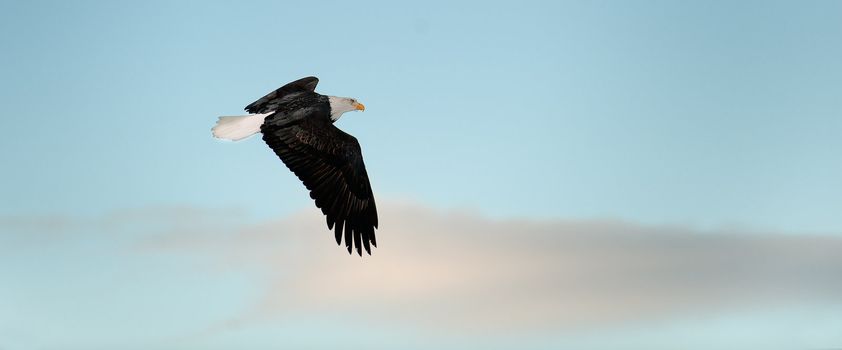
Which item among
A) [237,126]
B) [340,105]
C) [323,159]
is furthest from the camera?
[340,105]

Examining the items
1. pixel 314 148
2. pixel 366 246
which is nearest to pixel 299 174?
pixel 314 148

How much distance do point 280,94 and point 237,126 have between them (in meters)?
1.45

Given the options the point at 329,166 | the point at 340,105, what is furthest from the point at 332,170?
the point at 340,105

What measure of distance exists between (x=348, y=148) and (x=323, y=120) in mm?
744

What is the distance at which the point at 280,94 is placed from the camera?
62.2 ft

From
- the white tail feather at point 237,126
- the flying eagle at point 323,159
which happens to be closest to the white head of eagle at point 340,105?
the flying eagle at point 323,159

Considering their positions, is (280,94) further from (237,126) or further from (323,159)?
(323,159)

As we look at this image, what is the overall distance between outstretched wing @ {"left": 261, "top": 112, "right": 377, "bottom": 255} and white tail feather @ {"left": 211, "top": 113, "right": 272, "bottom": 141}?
19 cm

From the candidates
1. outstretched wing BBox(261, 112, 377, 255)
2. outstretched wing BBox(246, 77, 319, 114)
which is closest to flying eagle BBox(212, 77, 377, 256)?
outstretched wing BBox(261, 112, 377, 255)

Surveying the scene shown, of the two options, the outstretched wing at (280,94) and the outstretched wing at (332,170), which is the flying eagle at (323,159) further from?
the outstretched wing at (280,94)

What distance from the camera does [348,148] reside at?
58.0ft

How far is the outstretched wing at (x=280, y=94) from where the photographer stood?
18.4 m

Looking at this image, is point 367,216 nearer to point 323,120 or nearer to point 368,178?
point 368,178

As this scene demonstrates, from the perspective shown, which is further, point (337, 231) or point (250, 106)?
point (250, 106)
